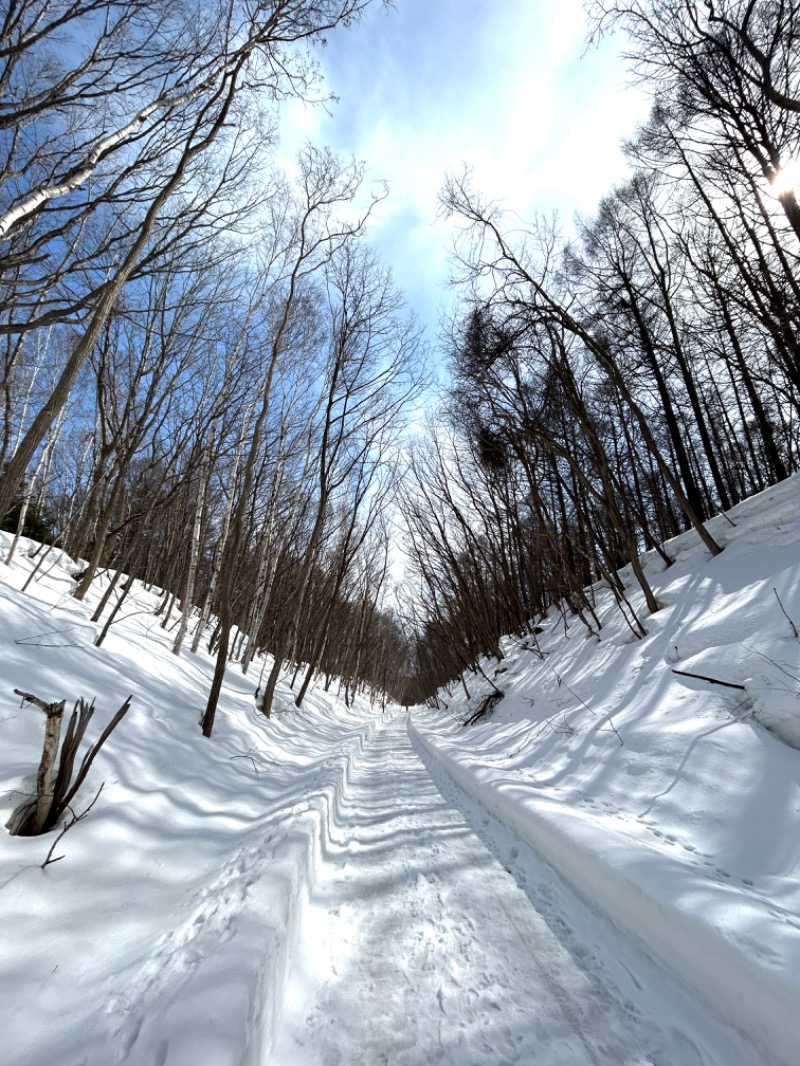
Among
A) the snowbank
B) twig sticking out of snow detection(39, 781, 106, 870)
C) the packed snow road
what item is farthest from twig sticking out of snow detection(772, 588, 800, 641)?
twig sticking out of snow detection(39, 781, 106, 870)

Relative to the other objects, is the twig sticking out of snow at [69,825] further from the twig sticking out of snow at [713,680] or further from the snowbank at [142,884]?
the twig sticking out of snow at [713,680]

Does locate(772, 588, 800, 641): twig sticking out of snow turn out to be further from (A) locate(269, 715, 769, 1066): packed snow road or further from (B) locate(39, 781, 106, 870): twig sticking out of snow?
(B) locate(39, 781, 106, 870): twig sticking out of snow

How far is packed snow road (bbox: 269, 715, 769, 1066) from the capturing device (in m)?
1.25

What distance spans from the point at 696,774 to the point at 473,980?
2049mm

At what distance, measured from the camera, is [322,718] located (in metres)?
12.0

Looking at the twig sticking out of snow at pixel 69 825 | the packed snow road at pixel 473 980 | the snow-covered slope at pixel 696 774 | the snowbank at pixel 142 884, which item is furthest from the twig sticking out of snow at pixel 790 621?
the twig sticking out of snow at pixel 69 825

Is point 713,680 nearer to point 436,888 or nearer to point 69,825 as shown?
point 436,888

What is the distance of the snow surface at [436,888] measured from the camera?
4.20 feet

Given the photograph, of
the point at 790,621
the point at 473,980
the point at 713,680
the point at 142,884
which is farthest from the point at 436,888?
the point at 790,621

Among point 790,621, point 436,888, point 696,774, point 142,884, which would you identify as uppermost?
point 790,621

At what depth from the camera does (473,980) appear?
5.06ft

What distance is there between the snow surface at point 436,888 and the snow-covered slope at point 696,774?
2cm

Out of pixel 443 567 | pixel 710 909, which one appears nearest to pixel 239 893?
pixel 710 909

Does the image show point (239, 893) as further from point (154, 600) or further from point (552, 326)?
point (154, 600)
